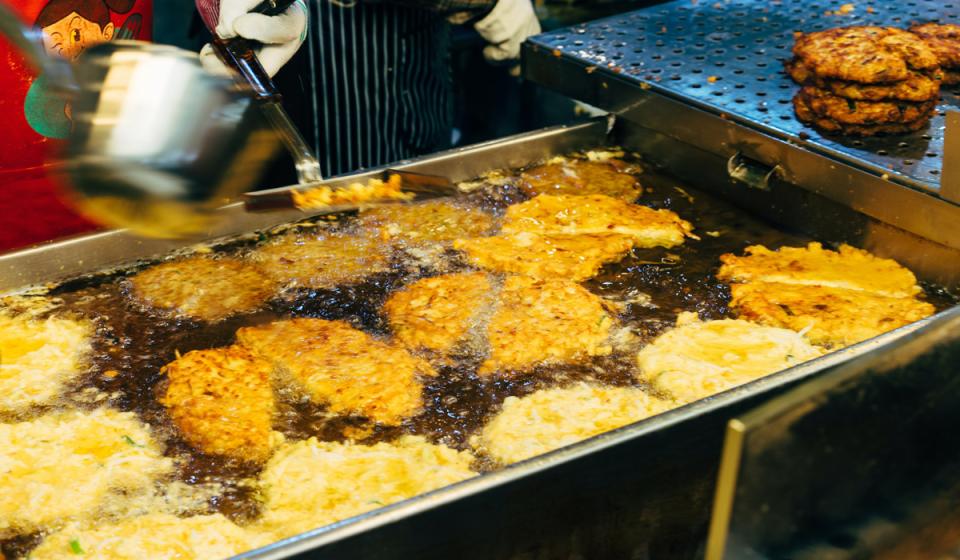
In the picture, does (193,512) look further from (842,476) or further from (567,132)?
(567,132)

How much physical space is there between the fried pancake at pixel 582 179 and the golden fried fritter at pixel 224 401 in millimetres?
1176

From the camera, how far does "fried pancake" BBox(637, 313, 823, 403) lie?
2096mm

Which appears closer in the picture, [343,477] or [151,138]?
[151,138]

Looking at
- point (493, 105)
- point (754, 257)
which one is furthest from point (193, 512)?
point (493, 105)

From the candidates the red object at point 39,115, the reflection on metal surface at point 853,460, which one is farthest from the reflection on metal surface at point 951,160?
the red object at point 39,115

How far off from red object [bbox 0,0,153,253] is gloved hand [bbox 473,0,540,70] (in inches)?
54.4

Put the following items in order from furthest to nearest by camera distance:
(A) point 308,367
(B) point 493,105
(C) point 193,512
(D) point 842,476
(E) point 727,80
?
(B) point 493,105 < (E) point 727,80 < (A) point 308,367 < (C) point 193,512 < (D) point 842,476

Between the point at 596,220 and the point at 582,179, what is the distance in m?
0.29

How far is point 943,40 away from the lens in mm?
2820

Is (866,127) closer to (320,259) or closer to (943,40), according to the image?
(943,40)

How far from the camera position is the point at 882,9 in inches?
129

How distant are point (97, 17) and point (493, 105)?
2.57 metres

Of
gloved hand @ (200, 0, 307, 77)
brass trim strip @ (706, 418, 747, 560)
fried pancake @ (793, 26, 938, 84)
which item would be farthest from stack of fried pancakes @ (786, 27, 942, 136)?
brass trim strip @ (706, 418, 747, 560)

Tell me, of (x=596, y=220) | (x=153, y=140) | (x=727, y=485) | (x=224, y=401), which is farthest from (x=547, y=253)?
(x=727, y=485)
